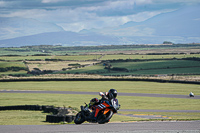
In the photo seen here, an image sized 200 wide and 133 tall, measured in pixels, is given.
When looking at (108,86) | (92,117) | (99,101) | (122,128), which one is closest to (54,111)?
(122,128)

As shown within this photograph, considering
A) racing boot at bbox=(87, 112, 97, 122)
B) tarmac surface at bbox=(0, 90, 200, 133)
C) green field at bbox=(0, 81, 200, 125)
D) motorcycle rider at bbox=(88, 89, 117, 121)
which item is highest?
motorcycle rider at bbox=(88, 89, 117, 121)

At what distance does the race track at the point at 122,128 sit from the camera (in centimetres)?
1891

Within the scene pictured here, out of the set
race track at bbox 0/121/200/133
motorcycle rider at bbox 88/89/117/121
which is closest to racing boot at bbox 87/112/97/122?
motorcycle rider at bbox 88/89/117/121

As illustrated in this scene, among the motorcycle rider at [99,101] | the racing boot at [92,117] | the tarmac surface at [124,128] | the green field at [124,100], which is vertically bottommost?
the green field at [124,100]

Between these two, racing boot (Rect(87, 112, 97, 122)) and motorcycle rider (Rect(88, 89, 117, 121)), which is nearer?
motorcycle rider (Rect(88, 89, 117, 121))

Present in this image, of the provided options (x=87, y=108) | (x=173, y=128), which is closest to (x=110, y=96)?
(x=87, y=108)

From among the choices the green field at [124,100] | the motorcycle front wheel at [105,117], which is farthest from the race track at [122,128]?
the green field at [124,100]

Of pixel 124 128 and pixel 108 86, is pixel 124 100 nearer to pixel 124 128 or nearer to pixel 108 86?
pixel 108 86

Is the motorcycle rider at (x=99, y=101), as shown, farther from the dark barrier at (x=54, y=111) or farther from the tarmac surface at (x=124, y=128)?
the dark barrier at (x=54, y=111)

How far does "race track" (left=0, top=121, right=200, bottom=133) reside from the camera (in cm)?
1891

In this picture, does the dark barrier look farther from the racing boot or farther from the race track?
the racing boot

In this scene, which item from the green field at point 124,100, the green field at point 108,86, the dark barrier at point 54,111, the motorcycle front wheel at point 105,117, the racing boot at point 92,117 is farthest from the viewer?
the green field at point 108,86

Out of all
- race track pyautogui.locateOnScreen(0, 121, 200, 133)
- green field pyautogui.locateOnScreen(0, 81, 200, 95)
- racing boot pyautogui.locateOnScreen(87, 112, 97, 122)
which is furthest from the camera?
green field pyautogui.locateOnScreen(0, 81, 200, 95)

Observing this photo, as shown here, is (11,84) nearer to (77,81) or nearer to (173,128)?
(77,81)
